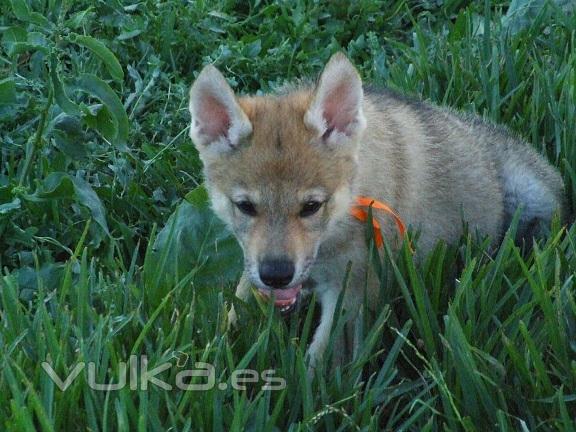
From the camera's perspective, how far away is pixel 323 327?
3.72m

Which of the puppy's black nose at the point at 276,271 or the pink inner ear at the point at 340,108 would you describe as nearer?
the puppy's black nose at the point at 276,271

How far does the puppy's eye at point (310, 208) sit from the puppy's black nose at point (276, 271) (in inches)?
7.9

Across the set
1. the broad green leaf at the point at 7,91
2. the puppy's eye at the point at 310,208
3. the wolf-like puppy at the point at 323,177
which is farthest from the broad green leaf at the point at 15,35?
the puppy's eye at the point at 310,208

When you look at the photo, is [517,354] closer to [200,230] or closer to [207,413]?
[207,413]

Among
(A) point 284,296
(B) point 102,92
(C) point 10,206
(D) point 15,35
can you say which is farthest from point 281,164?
(D) point 15,35

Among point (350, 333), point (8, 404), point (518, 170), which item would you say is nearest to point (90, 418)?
point (8, 404)

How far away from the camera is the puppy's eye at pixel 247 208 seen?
3.63m

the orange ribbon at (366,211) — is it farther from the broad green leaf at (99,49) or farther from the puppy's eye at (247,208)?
the broad green leaf at (99,49)

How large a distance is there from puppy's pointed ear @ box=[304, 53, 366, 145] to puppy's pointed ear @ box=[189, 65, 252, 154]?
239mm

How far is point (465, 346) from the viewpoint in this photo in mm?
3164

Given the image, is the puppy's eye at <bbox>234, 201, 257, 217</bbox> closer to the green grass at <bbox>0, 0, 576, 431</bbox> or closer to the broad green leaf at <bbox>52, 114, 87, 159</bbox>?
the green grass at <bbox>0, 0, 576, 431</bbox>

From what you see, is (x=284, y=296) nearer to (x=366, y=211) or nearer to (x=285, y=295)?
(x=285, y=295)

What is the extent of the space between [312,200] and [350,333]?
0.48 meters

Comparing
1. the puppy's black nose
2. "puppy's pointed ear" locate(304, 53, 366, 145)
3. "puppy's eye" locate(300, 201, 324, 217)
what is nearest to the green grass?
Result: the puppy's black nose
